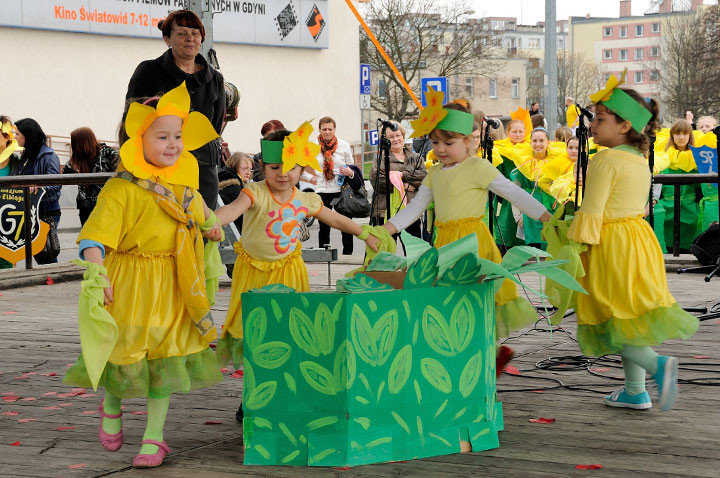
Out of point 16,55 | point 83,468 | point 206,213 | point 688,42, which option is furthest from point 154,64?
point 688,42

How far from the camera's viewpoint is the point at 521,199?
218 inches

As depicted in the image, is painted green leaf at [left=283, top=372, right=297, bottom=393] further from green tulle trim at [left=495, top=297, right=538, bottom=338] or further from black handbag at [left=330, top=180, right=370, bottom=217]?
black handbag at [left=330, top=180, right=370, bottom=217]

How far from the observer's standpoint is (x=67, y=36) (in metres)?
30.5

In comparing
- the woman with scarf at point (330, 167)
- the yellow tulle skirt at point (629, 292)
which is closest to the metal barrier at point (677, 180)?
the woman with scarf at point (330, 167)

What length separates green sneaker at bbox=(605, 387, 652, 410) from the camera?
5066 mm

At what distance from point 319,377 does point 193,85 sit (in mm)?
2544

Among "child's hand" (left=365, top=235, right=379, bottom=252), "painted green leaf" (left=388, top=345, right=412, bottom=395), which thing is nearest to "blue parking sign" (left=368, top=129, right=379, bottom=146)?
"child's hand" (left=365, top=235, right=379, bottom=252)

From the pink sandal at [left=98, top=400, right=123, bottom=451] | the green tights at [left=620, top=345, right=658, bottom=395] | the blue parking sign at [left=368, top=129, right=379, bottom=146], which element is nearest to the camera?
the pink sandal at [left=98, top=400, right=123, bottom=451]

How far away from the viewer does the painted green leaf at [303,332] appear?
4.14 metres

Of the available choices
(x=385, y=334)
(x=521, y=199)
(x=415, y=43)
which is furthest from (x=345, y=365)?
(x=415, y=43)

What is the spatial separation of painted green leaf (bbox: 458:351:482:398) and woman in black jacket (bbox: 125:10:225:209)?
2438mm

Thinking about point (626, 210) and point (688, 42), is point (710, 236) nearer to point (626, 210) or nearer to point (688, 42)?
point (626, 210)

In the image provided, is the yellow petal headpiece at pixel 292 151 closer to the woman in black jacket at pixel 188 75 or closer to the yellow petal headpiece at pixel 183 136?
the yellow petal headpiece at pixel 183 136

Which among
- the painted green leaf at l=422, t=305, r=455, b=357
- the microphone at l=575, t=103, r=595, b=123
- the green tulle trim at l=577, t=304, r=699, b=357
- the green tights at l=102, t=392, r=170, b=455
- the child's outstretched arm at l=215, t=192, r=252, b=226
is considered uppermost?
the microphone at l=575, t=103, r=595, b=123
